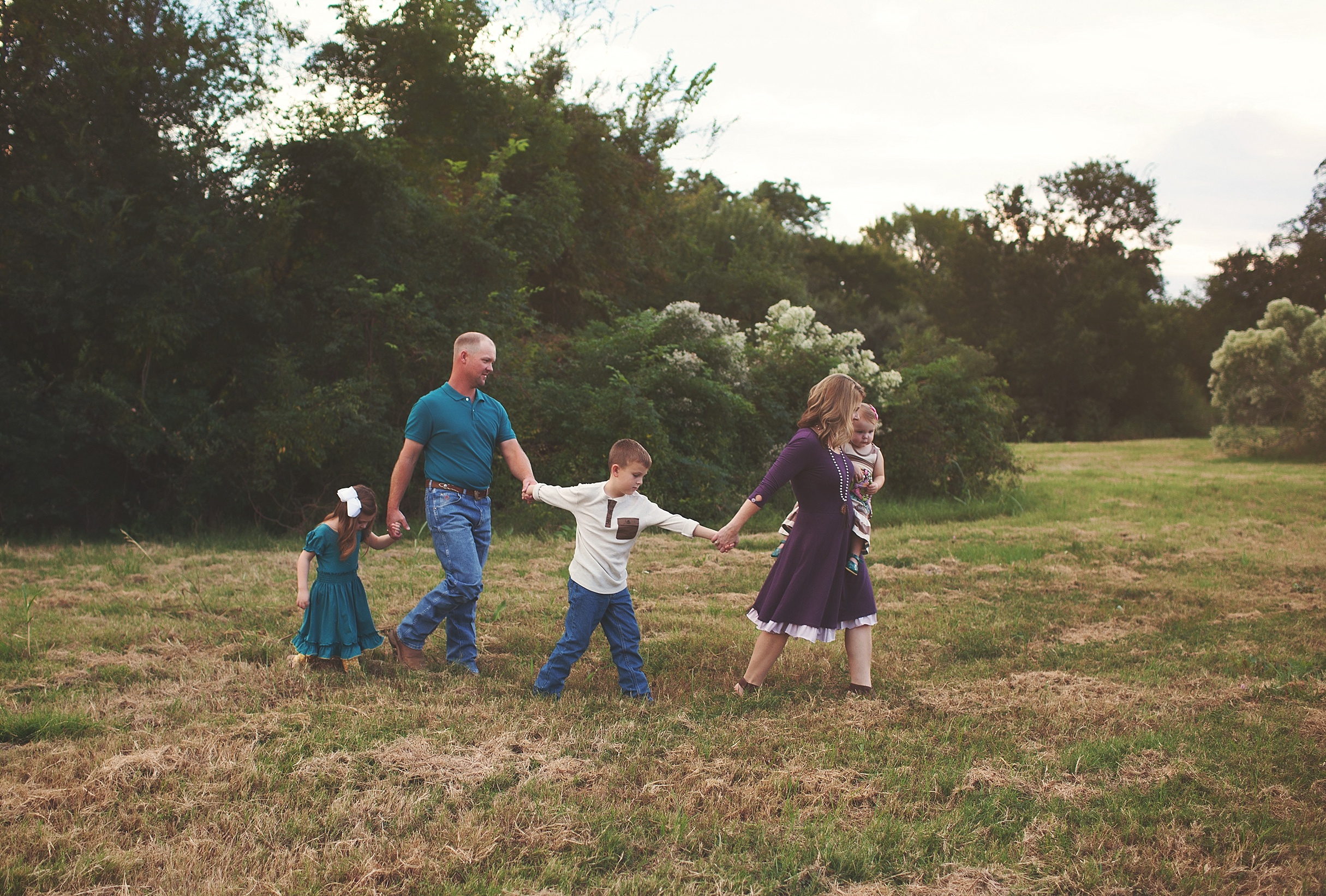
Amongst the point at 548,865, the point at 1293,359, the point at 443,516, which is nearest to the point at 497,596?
the point at 443,516

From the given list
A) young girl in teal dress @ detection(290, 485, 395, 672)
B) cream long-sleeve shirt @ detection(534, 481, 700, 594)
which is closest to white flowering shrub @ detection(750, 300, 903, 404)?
cream long-sleeve shirt @ detection(534, 481, 700, 594)

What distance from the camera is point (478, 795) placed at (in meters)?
3.94

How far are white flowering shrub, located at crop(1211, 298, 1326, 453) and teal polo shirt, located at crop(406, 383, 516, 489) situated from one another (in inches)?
932

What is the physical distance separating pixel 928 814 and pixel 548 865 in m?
1.62

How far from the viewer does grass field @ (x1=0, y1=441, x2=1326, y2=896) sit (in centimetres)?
341

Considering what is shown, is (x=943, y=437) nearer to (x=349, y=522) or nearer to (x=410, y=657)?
(x=410, y=657)

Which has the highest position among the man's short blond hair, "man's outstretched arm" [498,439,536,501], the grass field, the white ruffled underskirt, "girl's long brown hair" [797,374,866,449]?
the man's short blond hair

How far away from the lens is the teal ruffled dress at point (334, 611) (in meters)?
5.71

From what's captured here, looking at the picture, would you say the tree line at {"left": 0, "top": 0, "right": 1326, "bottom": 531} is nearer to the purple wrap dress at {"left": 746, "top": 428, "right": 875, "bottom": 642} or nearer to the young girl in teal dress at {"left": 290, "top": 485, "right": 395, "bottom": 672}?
the young girl in teal dress at {"left": 290, "top": 485, "right": 395, "bottom": 672}

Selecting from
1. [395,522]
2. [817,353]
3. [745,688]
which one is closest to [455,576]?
[395,522]

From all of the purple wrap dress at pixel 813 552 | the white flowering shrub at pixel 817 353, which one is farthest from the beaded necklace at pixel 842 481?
the white flowering shrub at pixel 817 353

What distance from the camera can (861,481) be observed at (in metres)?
5.95

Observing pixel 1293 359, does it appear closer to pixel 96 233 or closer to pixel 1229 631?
pixel 1229 631

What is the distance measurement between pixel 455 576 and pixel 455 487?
547mm
